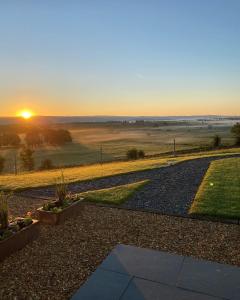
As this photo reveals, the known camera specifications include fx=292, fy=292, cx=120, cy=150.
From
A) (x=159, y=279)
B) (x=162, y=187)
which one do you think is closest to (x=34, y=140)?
(x=162, y=187)

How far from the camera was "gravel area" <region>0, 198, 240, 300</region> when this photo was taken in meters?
4.46

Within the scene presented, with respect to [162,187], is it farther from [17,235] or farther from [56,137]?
[56,137]

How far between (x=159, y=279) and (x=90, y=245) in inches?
68.5

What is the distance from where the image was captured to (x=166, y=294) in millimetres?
4086

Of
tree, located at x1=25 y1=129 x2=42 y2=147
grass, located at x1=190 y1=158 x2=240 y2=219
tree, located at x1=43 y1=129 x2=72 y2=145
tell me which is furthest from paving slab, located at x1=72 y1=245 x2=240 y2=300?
tree, located at x1=43 y1=129 x2=72 y2=145

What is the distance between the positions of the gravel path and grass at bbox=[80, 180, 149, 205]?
0.25m

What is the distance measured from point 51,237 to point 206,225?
353 centimetres

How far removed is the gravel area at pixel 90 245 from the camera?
14.6ft

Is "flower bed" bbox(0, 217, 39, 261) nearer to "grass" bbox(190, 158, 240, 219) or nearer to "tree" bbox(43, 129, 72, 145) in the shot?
"grass" bbox(190, 158, 240, 219)

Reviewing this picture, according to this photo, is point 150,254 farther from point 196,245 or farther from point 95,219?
point 95,219

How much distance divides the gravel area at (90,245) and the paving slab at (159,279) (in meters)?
0.26

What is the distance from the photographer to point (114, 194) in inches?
377

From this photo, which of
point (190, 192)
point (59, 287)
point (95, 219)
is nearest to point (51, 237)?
point (95, 219)

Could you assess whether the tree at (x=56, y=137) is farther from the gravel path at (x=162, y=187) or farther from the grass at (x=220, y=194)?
the grass at (x=220, y=194)
